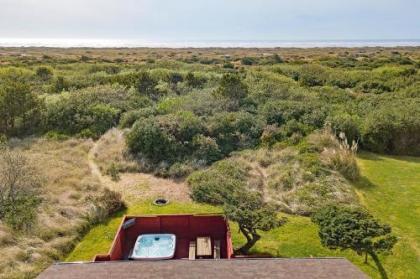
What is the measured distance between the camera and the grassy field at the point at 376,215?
37.5 feet

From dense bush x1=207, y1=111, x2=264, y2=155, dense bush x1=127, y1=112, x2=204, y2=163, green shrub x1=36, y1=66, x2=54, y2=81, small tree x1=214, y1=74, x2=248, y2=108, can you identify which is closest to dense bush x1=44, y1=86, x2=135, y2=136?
dense bush x1=127, y1=112, x2=204, y2=163

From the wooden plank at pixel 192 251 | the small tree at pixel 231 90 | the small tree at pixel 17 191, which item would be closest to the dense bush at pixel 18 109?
the small tree at pixel 17 191

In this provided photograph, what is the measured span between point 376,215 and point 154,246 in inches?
320

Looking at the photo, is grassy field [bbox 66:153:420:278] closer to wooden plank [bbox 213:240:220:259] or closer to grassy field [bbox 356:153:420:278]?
grassy field [bbox 356:153:420:278]

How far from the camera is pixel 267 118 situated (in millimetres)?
22938

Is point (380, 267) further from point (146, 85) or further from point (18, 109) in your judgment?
point (146, 85)

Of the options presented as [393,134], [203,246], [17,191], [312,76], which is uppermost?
[312,76]

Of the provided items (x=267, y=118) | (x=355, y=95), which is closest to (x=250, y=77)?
(x=355, y=95)

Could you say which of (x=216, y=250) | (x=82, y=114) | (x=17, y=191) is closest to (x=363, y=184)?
(x=216, y=250)

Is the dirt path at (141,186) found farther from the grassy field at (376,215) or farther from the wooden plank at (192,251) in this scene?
the wooden plank at (192,251)

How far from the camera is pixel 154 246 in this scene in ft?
37.8

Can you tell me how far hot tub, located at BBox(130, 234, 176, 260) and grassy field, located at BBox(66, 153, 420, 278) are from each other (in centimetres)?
131

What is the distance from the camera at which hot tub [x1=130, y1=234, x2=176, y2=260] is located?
10945mm

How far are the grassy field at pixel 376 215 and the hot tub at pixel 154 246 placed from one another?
4.29 feet
